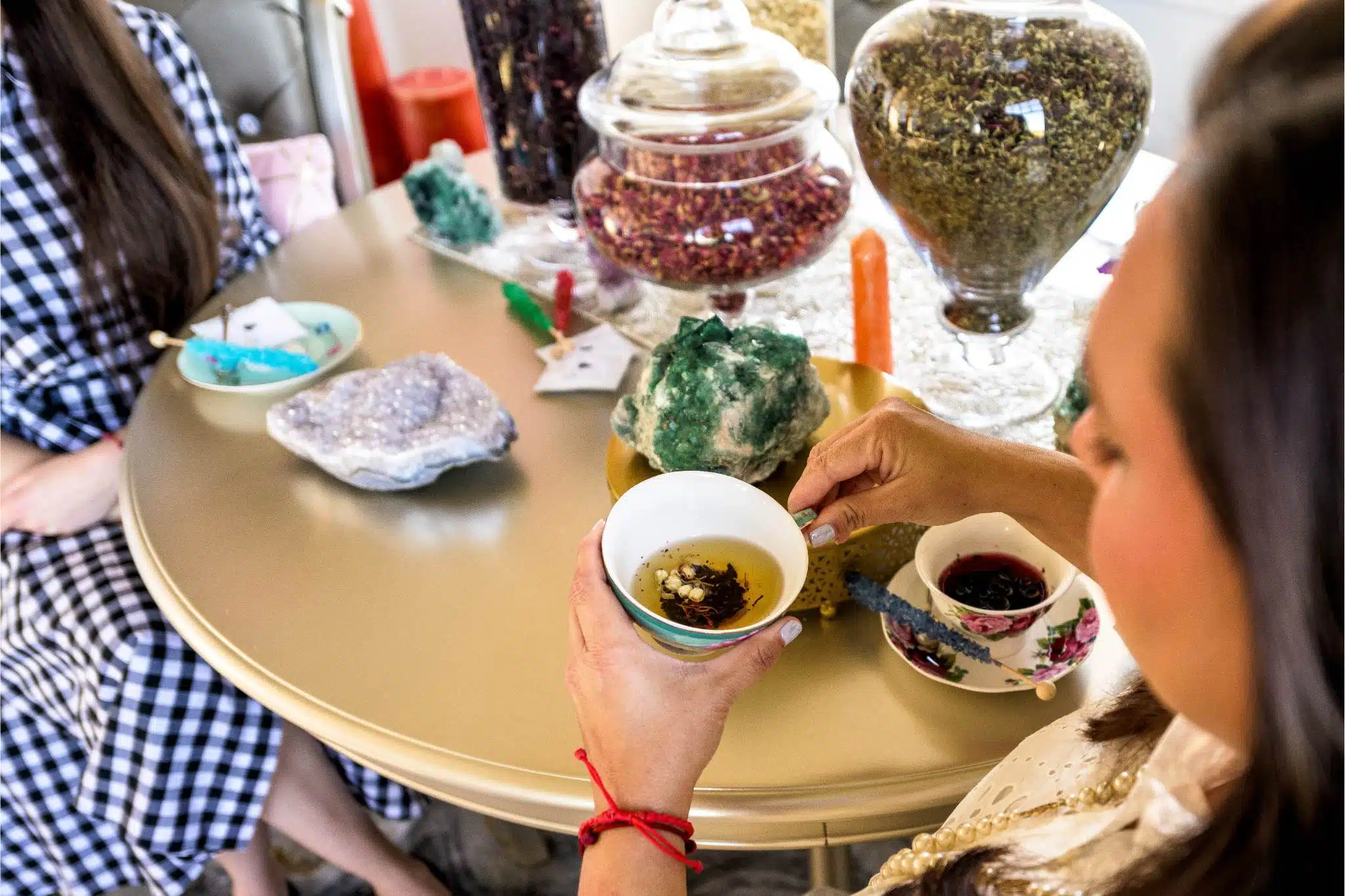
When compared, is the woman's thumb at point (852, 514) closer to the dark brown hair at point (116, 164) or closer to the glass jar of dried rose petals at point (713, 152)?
the glass jar of dried rose petals at point (713, 152)

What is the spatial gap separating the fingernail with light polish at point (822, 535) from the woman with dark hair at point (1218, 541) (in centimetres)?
20

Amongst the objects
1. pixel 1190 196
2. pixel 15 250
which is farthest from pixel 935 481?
pixel 15 250

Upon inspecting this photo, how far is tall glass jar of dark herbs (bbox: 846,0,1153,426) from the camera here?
88 cm

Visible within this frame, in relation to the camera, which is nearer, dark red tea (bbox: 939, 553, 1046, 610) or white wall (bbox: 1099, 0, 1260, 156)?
dark red tea (bbox: 939, 553, 1046, 610)

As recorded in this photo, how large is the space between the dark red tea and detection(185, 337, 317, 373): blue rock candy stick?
736mm

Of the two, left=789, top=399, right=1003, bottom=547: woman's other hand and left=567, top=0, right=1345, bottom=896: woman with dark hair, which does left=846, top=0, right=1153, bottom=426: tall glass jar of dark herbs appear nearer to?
left=789, top=399, right=1003, bottom=547: woman's other hand

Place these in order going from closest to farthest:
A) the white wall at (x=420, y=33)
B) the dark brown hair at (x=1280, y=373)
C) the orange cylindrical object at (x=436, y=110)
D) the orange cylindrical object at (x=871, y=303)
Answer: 1. the dark brown hair at (x=1280, y=373)
2. the orange cylindrical object at (x=871, y=303)
3. the orange cylindrical object at (x=436, y=110)
4. the white wall at (x=420, y=33)

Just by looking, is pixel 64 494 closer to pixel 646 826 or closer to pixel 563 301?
pixel 563 301

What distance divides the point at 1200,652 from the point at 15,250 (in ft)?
4.40

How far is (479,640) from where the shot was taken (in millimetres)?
830

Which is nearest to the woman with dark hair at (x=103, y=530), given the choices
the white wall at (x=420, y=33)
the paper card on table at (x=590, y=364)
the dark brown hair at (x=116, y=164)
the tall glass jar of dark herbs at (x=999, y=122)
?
the dark brown hair at (x=116, y=164)

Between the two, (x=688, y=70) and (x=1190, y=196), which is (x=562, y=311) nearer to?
(x=688, y=70)

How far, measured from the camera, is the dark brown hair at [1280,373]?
35cm

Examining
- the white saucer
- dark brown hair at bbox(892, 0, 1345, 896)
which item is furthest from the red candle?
dark brown hair at bbox(892, 0, 1345, 896)
